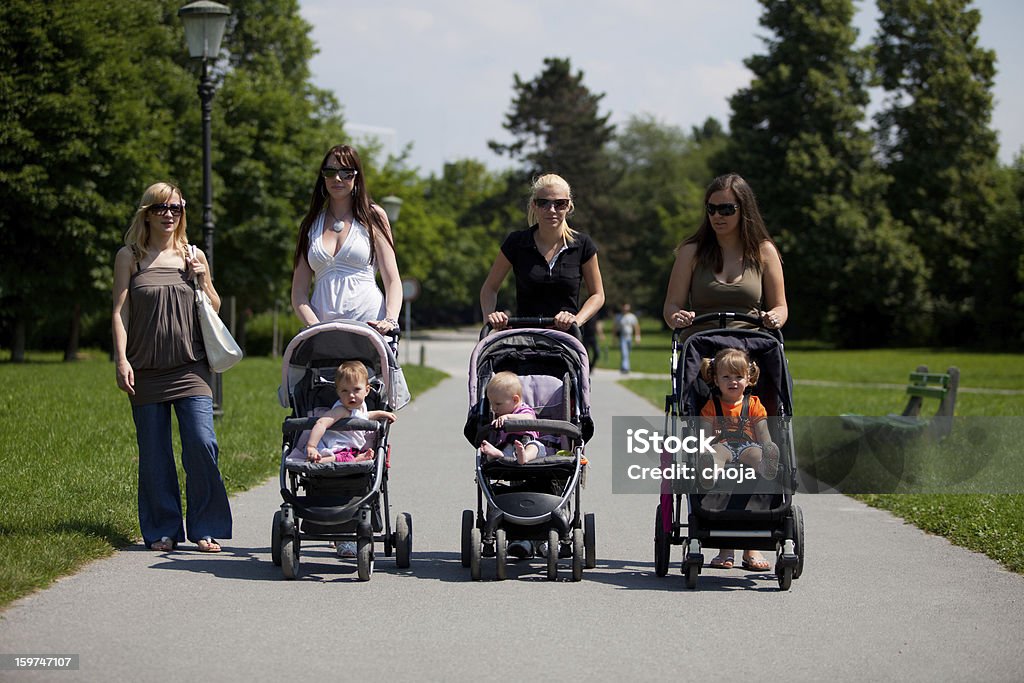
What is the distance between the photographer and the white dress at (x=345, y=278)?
7.42 meters

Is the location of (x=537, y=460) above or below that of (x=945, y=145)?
below

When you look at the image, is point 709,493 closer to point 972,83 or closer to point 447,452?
point 447,452

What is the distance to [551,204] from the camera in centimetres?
713

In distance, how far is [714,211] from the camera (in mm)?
7031

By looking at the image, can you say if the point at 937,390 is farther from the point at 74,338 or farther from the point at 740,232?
the point at 74,338

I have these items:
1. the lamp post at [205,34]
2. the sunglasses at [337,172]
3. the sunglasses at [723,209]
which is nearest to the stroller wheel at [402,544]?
the sunglasses at [337,172]

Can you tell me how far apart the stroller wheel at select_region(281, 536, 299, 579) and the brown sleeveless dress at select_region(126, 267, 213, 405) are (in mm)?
1297

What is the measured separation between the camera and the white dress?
742cm

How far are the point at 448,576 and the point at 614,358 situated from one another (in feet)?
128

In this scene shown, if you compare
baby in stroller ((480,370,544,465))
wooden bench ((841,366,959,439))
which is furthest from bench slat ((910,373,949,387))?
baby in stroller ((480,370,544,465))

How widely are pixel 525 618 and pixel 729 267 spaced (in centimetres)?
244

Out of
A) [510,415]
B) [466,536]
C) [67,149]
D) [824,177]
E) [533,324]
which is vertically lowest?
[466,536]

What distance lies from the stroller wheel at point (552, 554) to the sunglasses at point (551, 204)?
182 cm

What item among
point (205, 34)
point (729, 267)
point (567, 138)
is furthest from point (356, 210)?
point (567, 138)
